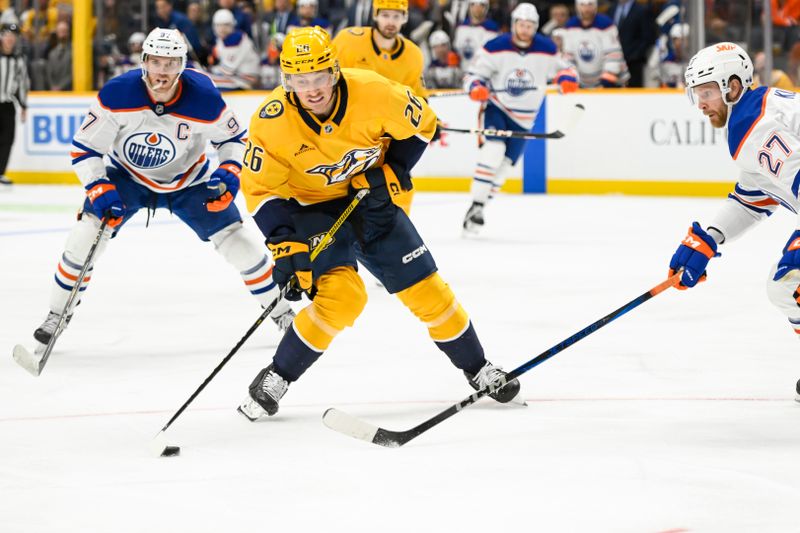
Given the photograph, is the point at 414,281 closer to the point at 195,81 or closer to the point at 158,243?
the point at 195,81

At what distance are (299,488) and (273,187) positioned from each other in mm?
910

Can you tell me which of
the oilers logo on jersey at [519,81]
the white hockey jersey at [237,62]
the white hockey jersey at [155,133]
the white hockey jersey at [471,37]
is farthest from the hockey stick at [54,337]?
the white hockey jersey at [237,62]

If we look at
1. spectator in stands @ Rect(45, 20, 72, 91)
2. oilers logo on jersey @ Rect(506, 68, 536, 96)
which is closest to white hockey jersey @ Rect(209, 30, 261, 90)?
spectator in stands @ Rect(45, 20, 72, 91)

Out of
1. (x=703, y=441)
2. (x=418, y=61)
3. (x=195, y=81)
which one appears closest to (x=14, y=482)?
(x=703, y=441)

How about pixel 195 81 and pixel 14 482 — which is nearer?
pixel 14 482

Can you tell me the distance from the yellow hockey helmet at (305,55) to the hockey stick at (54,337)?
1.29 metres

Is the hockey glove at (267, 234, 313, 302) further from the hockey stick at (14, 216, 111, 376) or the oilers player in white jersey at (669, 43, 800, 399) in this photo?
the hockey stick at (14, 216, 111, 376)

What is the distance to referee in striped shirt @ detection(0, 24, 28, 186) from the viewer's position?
11570mm

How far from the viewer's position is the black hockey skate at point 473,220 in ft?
25.7

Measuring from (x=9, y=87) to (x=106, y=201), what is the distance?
802 centimetres

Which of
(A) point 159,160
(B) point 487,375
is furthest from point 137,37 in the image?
(B) point 487,375

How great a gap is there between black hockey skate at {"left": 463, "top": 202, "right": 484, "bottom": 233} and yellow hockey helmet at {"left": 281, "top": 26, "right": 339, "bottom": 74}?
463 centimetres

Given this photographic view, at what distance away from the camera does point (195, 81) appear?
4.48 m

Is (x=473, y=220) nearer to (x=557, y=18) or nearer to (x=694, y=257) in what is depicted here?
(x=557, y=18)
